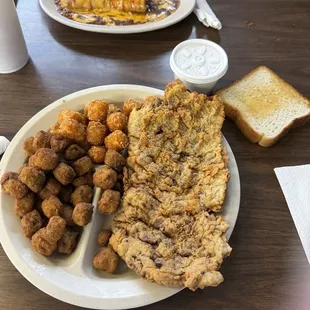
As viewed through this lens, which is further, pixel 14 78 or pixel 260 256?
pixel 14 78

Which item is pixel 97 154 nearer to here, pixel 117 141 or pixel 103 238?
pixel 117 141

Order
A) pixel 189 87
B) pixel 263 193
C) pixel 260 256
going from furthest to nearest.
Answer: pixel 189 87
pixel 263 193
pixel 260 256

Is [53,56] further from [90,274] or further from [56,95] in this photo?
[90,274]

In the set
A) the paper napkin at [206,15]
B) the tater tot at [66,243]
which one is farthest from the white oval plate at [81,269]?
the paper napkin at [206,15]

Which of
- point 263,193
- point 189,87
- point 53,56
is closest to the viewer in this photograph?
point 263,193

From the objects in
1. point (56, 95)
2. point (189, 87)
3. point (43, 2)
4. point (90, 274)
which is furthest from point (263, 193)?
point (43, 2)

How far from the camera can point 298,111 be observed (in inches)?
68.9

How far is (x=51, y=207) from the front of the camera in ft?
4.20

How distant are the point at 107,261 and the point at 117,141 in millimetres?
415

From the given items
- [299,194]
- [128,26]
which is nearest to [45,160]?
[299,194]

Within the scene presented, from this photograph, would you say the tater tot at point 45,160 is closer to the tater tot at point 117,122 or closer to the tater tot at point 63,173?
the tater tot at point 63,173

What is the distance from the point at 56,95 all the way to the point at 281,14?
1.33 meters

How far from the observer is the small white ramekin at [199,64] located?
5.45ft

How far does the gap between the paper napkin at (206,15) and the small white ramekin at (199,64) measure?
15.9 inches
